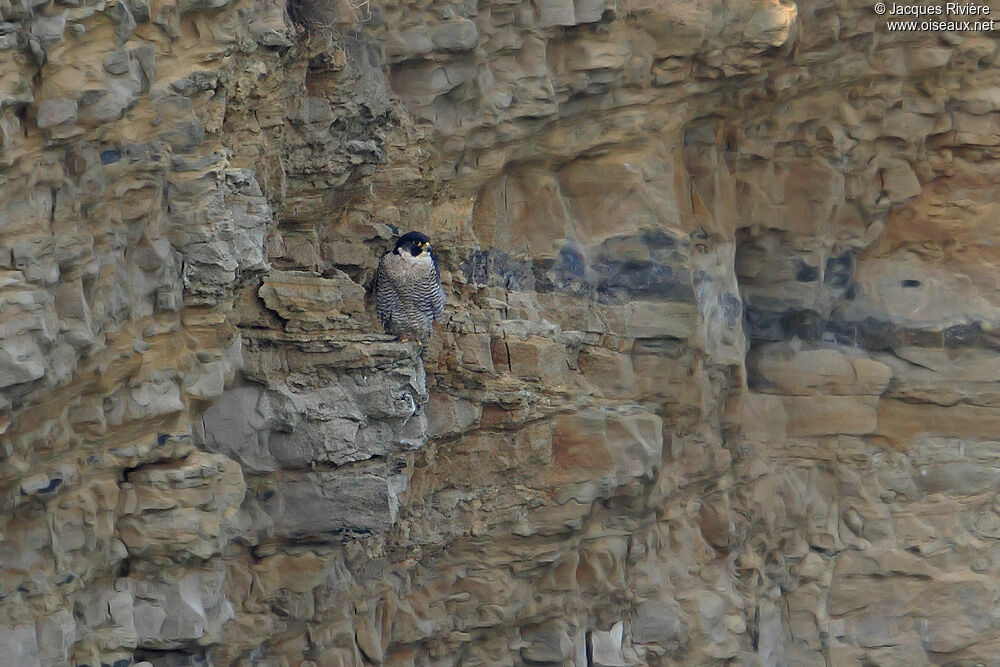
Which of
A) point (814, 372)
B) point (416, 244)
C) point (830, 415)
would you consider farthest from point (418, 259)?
point (830, 415)

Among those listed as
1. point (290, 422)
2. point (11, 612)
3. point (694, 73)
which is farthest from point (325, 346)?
point (694, 73)

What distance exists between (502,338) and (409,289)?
43.8 inches

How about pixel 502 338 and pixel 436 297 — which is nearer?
pixel 436 297

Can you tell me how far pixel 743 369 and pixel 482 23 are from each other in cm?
339

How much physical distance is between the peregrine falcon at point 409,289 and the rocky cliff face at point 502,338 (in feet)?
0.55

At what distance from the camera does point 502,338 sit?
382 inches

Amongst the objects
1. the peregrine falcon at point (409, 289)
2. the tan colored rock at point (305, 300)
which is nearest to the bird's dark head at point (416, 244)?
the peregrine falcon at point (409, 289)

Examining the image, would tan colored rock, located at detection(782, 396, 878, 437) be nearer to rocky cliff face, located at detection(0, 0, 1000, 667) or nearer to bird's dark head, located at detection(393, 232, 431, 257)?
rocky cliff face, located at detection(0, 0, 1000, 667)

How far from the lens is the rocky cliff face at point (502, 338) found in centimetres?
690

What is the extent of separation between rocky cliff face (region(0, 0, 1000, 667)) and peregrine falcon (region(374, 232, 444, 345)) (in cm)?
17

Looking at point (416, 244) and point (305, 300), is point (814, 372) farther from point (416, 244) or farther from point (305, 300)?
point (305, 300)

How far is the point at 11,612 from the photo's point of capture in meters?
6.75

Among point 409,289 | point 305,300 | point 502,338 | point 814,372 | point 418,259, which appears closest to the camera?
point 305,300

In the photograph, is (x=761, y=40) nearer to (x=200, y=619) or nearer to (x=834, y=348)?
(x=834, y=348)
